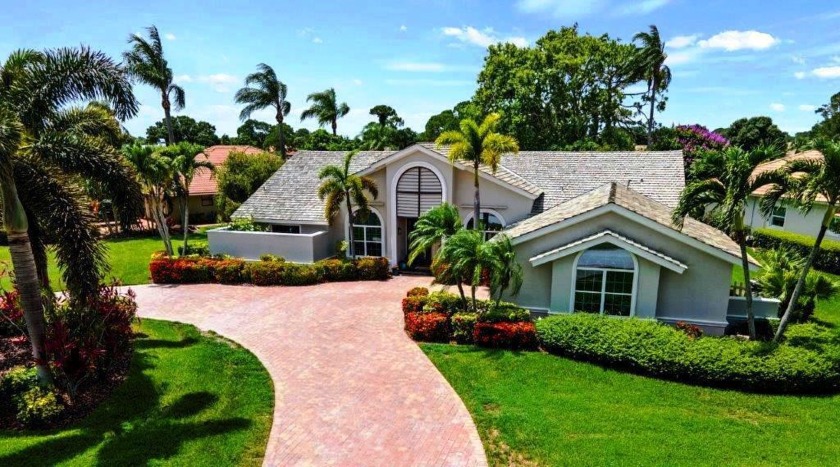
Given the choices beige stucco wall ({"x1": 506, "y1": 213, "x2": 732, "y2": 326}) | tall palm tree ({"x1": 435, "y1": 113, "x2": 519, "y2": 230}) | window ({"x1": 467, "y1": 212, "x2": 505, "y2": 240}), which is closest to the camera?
beige stucco wall ({"x1": 506, "y1": 213, "x2": 732, "y2": 326})

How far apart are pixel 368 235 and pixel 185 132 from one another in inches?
2876

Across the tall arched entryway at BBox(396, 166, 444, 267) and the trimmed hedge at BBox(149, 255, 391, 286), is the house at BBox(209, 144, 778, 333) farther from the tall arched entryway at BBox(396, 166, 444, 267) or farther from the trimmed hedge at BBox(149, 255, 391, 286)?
the trimmed hedge at BBox(149, 255, 391, 286)

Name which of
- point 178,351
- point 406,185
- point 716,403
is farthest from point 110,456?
point 406,185

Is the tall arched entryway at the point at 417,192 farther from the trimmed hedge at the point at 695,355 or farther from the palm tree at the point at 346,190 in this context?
the trimmed hedge at the point at 695,355

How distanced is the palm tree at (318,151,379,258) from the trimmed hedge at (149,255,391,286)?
1.40 meters

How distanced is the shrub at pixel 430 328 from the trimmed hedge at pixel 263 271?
25.8ft

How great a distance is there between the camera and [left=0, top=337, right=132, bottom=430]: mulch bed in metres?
10.7

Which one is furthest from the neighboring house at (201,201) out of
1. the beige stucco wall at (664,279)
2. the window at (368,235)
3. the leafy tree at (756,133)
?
the leafy tree at (756,133)

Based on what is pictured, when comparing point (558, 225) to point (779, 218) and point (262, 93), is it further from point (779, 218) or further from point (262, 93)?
point (262, 93)

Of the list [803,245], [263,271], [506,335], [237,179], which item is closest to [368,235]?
[263,271]

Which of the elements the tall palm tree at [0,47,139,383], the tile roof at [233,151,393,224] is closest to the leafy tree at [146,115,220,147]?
the tile roof at [233,151,393,224]

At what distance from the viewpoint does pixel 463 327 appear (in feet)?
50.7

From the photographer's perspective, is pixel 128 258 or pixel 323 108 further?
pixel 323 108

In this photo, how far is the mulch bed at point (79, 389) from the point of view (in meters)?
10.7
